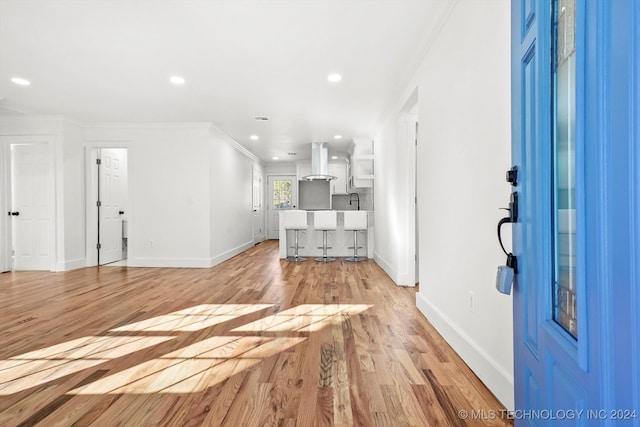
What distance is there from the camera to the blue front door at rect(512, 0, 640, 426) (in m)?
0.55

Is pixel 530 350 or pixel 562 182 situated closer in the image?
pixel 562 182

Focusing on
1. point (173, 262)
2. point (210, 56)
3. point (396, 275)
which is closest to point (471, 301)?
point (396, 275)

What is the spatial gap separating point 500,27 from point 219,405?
2308 mm

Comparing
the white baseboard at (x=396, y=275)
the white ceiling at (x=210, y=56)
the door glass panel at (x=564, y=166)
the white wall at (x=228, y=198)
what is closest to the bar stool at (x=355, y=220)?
the white baseboard at (x=396, y=275)

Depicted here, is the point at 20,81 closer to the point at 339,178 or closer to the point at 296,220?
the point at 296,220

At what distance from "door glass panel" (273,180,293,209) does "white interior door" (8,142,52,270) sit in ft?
20.1

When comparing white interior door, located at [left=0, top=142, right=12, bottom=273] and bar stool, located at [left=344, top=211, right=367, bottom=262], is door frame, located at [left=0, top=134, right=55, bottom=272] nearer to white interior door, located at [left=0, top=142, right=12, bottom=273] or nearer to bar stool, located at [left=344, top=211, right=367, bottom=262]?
white interior door, located at [left=0, top=142, right=12, bottom=273]

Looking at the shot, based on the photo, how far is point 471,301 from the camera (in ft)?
6.41

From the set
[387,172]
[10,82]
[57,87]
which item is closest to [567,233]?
[387,172]

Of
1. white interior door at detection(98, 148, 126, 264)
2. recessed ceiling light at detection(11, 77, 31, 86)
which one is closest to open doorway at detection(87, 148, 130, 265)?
white interior door at detection(98, 148, 126, 264)

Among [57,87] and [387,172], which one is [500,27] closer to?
[387,172]

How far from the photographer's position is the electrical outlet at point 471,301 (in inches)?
75.2

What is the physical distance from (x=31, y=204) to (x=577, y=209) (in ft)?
23.3

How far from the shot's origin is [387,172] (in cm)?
498
